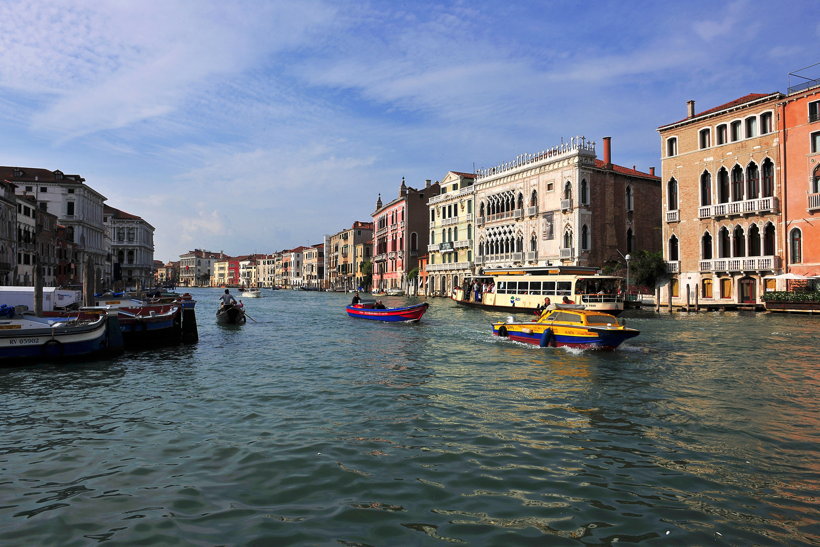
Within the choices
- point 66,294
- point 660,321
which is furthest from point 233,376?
point 660,321

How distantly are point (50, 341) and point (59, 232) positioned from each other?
50.8 m

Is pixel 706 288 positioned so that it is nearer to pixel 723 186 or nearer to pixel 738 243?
pixel 738 243

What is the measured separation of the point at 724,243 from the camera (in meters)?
34.1

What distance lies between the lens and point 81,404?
8984mm

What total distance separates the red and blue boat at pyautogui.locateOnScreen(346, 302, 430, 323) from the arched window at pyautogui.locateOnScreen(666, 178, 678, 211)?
21.3 m

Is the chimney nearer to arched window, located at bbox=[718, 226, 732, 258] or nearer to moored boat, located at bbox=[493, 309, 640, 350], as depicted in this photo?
arched window, located at bbox=[718, 226, 732, 258]

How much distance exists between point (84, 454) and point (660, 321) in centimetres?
2480

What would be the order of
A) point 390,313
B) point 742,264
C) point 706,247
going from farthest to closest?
point 706,247
point 742,264
point 390,313

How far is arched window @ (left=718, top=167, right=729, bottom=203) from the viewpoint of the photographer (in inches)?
1330

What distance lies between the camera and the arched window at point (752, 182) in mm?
32062

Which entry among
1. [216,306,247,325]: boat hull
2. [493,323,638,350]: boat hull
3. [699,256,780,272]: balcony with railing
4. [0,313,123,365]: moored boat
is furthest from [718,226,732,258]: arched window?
[0,313,123,365]: moored boat

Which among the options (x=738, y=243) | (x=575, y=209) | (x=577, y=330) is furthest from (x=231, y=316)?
(x=738, y=243)

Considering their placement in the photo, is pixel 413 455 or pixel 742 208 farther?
pixel 742 208

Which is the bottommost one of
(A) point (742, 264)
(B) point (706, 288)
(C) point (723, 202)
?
(B) point (706, 288)
